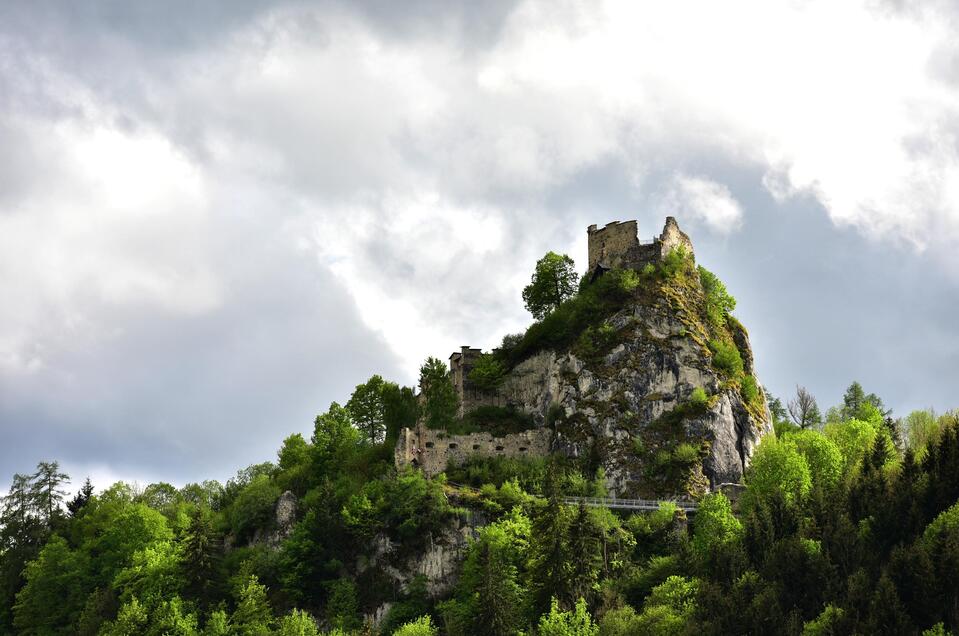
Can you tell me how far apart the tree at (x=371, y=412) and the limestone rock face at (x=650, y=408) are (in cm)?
1162

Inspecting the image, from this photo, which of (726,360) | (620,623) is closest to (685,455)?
(726,360)

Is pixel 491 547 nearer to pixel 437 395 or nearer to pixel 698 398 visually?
pixel 437 395

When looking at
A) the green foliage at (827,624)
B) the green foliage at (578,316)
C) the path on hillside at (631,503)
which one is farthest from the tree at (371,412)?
Answer: the green foliage at (827,624)

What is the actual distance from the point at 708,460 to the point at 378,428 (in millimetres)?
29254

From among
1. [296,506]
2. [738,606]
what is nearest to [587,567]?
[738,606]

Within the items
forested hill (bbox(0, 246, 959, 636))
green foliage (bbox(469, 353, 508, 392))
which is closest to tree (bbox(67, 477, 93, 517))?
forested hill (bbox(0, 246, 959, 636))

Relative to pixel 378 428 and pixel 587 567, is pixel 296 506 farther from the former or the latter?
pixel 587 567

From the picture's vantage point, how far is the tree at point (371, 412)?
85.1 meters

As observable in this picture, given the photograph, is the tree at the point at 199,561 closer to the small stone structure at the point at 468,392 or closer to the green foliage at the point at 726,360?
the small stone structure at the point at 468,392

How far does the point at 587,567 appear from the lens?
5678 centimetres

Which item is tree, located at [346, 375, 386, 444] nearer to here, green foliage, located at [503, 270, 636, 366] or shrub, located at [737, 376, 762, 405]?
green foliage, located at [503, 270, 636, 366]

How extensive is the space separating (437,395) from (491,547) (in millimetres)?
18432

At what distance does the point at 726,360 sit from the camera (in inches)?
3044

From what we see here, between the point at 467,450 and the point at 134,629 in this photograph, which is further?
the point at 467,450
